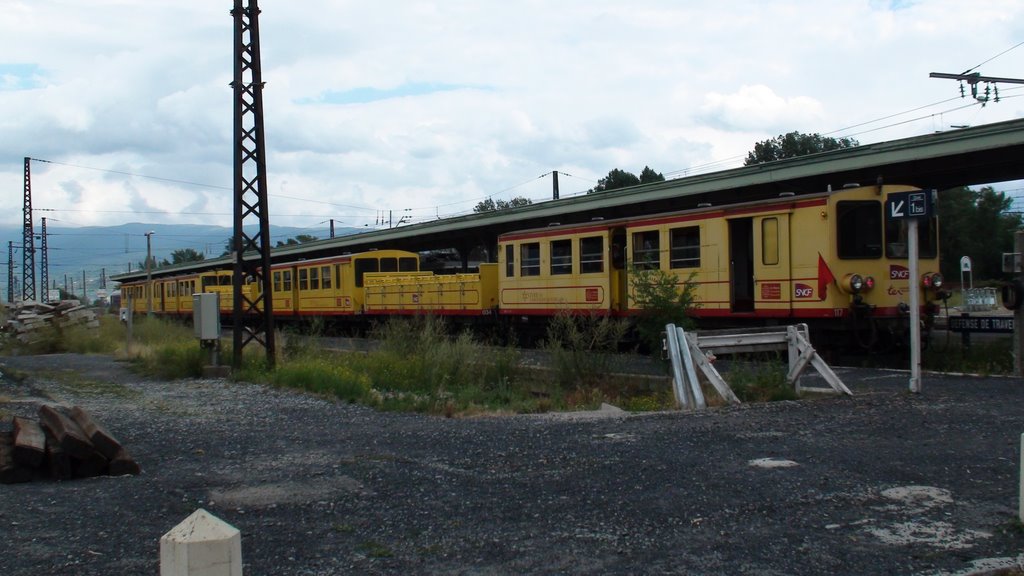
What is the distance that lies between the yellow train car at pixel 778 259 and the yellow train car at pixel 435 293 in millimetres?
5105

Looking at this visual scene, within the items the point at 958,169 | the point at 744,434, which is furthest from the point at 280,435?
the point at 958,169

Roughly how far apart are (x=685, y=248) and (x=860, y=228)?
3.37 m

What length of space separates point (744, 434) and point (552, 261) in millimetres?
12810

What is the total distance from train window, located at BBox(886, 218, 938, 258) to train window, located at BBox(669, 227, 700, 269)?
3448 mm

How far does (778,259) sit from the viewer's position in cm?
1605

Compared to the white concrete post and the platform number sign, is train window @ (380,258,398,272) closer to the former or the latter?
the platform number sign

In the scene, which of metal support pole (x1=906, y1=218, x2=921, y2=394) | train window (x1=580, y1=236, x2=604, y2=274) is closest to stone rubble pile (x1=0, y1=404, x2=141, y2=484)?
metal support pole (x1=906, y1=218, x2=921, y2=394)

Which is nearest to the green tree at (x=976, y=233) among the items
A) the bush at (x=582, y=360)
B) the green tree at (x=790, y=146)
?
the green tree at (x=790, y=146)

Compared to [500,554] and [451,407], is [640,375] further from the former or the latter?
[500,554]

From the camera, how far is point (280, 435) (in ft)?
31.0

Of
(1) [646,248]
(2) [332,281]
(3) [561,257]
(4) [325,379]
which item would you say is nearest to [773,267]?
(1) [646,248]

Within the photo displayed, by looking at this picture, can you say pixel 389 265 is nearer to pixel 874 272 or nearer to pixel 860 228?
pixel 860 228

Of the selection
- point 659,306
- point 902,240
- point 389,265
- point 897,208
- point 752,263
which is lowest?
point 659,306

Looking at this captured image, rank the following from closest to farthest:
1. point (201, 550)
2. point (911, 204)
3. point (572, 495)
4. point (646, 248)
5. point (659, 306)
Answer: point (201, 550), point (572, 495), point (911, 204), point (659, 306), point (646, 248)
